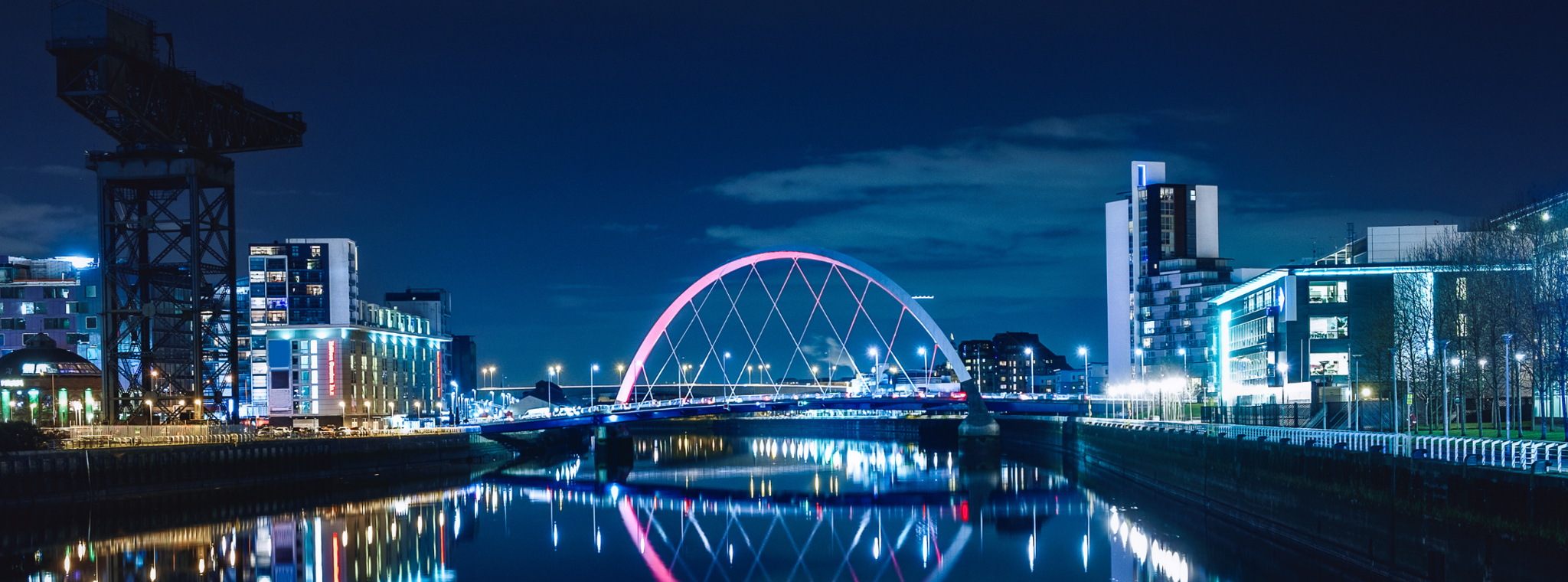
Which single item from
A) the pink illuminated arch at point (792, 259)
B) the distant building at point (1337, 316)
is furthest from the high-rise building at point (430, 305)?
the distant building at point (1337, 316)

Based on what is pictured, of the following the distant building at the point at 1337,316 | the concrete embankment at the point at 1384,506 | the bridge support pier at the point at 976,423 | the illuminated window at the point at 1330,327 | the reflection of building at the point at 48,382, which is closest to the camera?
the concrete embankment at the point at 1384,506

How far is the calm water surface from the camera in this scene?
4016 centimetres

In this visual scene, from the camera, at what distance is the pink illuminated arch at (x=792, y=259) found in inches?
3878

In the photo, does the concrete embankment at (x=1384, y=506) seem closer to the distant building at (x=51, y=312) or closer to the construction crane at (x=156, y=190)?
the construction crane at (x=156, y=190)

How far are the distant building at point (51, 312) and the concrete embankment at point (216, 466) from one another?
153 feet

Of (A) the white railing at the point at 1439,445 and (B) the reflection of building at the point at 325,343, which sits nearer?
(A) the white railing at the point at 1439,445

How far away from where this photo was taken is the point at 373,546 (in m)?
46.0

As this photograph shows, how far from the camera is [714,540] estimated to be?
1956 inches

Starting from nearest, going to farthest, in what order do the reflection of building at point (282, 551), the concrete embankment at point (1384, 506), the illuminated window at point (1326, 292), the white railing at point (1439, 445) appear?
the concrete embankment at point (1384, 506) → the white railing at point (1439, 445) → the reflection of building at point (282, 551) → the illuminated window at point (1326, 292)

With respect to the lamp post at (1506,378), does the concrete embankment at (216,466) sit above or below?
below

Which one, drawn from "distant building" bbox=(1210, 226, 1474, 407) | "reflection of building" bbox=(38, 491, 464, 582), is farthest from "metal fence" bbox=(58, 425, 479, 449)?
"distant building" bbox=(1210, 226, 1474, 407)

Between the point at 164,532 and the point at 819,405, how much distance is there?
191 ft

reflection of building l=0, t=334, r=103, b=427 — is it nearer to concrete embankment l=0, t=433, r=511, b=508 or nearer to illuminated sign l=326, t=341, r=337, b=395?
concrete embankment l=0, t=433, r=511, b=508

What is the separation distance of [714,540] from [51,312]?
9068 centimetres
